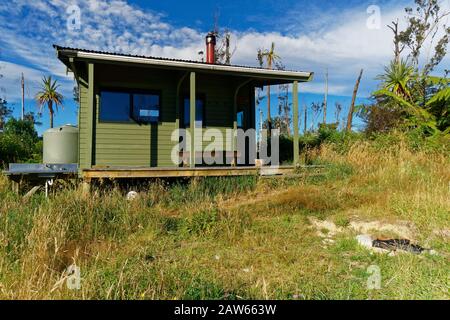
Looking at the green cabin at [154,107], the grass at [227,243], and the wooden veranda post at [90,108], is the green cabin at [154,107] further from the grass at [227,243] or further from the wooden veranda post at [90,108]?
the grass at [227,243]

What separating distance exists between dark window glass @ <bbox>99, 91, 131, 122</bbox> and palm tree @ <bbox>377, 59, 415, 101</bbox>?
995 cm

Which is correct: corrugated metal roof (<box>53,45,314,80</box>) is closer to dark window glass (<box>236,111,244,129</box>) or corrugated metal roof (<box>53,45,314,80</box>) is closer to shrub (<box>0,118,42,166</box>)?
dark window glass (<box>236,111,244,129</box>)

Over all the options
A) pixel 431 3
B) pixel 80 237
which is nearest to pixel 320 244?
pixel 80 237

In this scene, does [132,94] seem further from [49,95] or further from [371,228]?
[49,95]

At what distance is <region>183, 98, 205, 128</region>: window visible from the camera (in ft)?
33.0

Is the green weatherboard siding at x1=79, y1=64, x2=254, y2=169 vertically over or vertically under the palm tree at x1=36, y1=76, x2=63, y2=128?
under

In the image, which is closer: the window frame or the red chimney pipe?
the window frame

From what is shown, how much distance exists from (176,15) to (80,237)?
21.5m

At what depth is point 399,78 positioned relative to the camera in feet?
41.9

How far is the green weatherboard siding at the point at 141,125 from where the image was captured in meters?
8.91

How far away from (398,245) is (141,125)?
23.9ft

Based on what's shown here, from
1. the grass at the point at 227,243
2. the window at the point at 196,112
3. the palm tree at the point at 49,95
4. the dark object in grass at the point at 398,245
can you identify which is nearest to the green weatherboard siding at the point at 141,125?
the window at the point at 196,112

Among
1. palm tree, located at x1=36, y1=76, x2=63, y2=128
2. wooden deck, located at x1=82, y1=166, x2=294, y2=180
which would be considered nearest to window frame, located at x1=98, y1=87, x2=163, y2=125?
wooden deck, located at x1=82, y1=166, x2=294, y2=180
